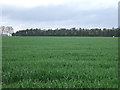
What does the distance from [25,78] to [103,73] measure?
10.6ft

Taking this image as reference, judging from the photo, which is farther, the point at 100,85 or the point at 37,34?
the point at 37,34

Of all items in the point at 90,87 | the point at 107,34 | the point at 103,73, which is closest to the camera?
the point at 90,87

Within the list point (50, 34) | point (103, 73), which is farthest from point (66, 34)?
point (103, 73)

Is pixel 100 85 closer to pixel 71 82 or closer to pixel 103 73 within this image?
pixel 71 82

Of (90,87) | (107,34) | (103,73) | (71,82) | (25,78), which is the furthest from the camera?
(107,34)

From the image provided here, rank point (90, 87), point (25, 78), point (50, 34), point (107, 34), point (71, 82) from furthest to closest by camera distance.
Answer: point (50, 34) < point (107, 34) < point (25, 78) < point (71, 82) < point (90, 87)

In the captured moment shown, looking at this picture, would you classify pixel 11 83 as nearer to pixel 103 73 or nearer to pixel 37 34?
pixel 103 73

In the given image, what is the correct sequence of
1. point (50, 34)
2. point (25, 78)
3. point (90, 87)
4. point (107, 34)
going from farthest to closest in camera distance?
point (50, 34) < point (107, 34) < point (25, 78) < point (90, 87)

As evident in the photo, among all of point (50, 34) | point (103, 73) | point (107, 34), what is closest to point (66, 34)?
point (50, 34)

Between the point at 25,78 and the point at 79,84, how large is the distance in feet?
7.62

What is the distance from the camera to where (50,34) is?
17225 cm

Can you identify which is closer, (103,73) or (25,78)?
(25,78)

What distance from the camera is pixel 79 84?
8117 mm

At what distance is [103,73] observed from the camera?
10180 millimetres
